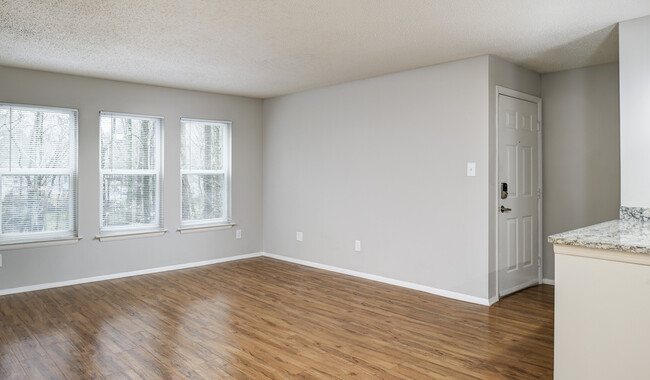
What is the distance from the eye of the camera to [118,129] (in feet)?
17.1

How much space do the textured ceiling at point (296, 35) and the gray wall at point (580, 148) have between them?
24 cm

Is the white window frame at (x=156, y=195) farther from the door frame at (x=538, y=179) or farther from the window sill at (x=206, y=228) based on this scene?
the door frame at (x=538, y=179)

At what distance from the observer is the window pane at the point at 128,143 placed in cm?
511

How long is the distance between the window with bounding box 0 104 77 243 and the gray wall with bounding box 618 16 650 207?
5.28 m

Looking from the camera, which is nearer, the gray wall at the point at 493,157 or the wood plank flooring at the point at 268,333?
the wood plank flooring at the point at 268,333

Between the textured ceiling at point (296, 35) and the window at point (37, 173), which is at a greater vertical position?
the textured ceiling at point (296, 35)

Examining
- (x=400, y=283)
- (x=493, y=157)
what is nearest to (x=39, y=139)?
(x=400, y=283)

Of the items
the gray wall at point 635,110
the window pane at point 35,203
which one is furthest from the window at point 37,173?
the gray wall at point 635,110

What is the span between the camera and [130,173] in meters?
5.29

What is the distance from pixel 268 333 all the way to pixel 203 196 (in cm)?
Answer: 315

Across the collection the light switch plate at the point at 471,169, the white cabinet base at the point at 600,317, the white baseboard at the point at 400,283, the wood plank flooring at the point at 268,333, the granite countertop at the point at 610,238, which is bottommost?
the wood plank flooring at the point at 268,333

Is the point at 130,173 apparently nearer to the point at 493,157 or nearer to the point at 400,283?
the point at 400,283

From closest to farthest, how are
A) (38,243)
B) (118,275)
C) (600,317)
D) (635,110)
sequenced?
(600,317)
(635,110)
(38,243)
(118,275)

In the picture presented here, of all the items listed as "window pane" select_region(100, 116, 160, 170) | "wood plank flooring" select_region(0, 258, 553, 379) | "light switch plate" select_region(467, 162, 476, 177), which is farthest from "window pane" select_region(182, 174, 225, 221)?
"light switch plate" select_region(467, 162, 476, 177)
